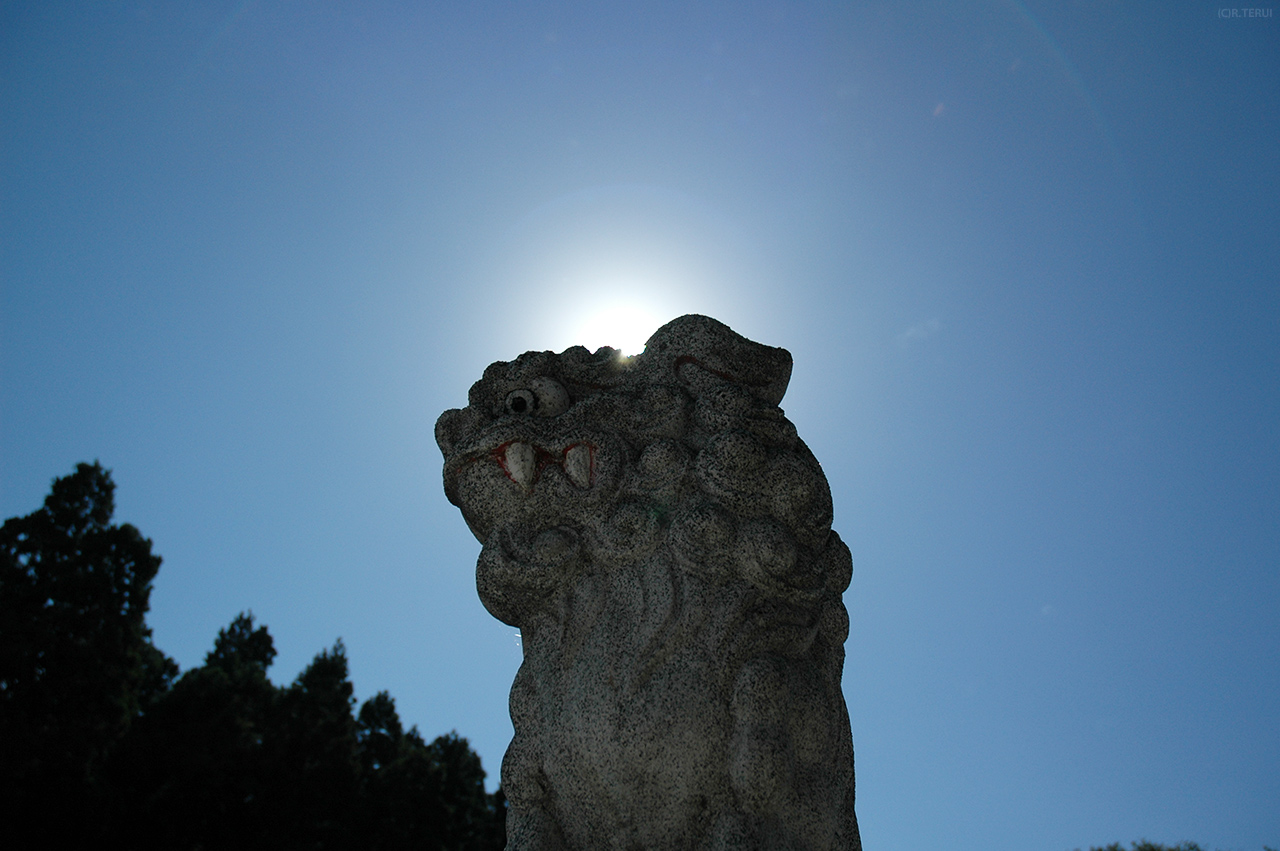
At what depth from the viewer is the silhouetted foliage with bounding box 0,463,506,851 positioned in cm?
970

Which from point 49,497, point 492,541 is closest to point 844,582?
point 492,541

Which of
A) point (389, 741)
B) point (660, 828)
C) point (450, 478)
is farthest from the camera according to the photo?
point (389, 741)

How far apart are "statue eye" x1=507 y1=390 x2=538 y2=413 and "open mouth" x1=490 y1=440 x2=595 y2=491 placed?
218mm

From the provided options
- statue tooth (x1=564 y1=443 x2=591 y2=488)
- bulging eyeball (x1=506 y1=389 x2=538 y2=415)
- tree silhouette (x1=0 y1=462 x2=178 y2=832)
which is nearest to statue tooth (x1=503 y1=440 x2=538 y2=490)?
statue tooth (x1=564 y1=443 x2=591 y2=488)

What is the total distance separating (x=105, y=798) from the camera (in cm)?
998

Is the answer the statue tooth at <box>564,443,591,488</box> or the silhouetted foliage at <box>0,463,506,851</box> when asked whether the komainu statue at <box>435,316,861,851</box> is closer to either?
the statue tooth at <box>564,443,591,488</box>

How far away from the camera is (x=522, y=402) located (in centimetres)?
318

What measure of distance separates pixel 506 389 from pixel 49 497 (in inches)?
449

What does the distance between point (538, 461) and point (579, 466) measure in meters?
0.17

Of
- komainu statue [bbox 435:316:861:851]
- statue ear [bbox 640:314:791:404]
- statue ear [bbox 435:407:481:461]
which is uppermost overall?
statue ear [bbox 640:314:791:404]

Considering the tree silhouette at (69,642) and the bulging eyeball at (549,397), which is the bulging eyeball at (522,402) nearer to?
the bulging eyeball at (549,397)

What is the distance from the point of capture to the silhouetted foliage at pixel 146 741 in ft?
31.8

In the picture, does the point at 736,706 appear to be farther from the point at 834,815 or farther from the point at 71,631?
the point at 71,631

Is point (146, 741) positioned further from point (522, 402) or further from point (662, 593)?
point (662, 593)
